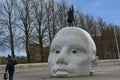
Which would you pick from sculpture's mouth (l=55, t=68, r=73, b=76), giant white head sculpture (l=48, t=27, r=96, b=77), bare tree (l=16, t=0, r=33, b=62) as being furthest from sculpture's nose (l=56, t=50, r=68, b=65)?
bare tree (l=16, t=0, r=33, b=62)

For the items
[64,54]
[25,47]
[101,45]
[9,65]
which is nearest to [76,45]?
[64,54]

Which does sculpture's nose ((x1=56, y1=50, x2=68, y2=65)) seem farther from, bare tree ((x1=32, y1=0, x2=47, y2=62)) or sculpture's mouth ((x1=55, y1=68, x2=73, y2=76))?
bare tree ((x1=32, y1=0, x2=47, y2=62))

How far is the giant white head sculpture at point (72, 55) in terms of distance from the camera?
21.5 meters

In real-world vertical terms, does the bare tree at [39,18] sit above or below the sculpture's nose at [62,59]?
above

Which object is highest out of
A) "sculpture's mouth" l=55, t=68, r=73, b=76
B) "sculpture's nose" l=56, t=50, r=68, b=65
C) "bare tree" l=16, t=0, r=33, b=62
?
"bare tree" l=16, t=0, r=33, b=62

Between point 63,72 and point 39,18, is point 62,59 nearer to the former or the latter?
point 63,72

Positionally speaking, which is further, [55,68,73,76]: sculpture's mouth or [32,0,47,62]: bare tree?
[32,0,47,62]: bare tree

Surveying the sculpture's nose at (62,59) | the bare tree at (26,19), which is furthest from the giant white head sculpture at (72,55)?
the bare tree at (26,19)

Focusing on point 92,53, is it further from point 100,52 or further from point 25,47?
point 100,52

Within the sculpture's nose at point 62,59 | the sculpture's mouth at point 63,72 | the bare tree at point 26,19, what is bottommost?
the sculpture's mouth at point 63,72

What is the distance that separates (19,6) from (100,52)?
94.7 feet

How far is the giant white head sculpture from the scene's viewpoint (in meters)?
21.5

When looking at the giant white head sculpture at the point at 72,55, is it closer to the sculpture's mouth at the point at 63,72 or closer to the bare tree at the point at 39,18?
the sculpture's mouth at the point at 63,72

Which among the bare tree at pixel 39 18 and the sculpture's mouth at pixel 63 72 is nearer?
the sculpture's mouth at pixel 63 72
